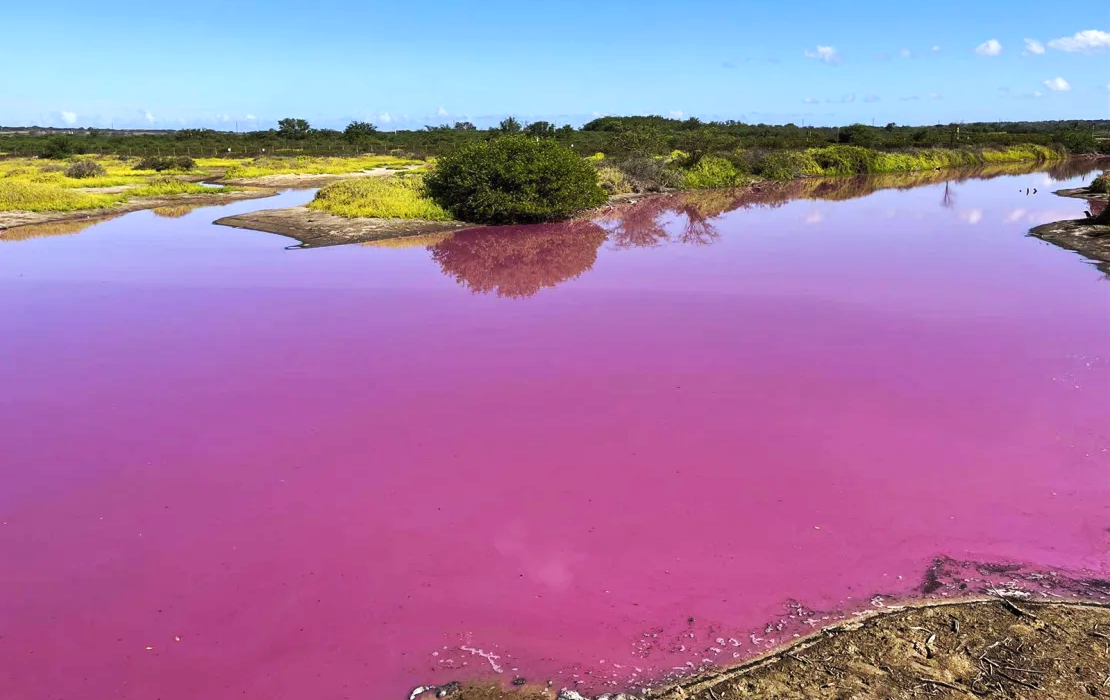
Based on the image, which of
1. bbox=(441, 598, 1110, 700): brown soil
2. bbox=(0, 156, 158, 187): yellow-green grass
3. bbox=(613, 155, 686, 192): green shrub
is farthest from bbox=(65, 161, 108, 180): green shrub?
bbox=(441, 598, 1110, 700): brown soil

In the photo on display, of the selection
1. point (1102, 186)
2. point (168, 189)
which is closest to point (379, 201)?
point (168, 189)

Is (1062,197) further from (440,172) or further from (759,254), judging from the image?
(440,172)

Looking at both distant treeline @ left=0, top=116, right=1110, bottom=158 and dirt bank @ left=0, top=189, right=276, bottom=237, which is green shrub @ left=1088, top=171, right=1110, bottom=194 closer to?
distant treeline @ left=0, top=116, right=1110, bottom=158

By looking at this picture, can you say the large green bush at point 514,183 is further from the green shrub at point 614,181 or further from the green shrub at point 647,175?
the green shrub at point 647,175

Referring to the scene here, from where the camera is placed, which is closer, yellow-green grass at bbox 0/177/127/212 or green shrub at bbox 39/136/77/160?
yellow-green grass at bbox 0/177/127/212

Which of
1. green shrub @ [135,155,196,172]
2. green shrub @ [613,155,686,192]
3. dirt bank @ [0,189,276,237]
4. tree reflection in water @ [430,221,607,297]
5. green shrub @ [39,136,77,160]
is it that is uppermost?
green shrub @ [39,136,77,160]

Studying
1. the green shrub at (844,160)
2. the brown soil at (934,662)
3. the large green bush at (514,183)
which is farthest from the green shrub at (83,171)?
the green shrub at (844,160)
